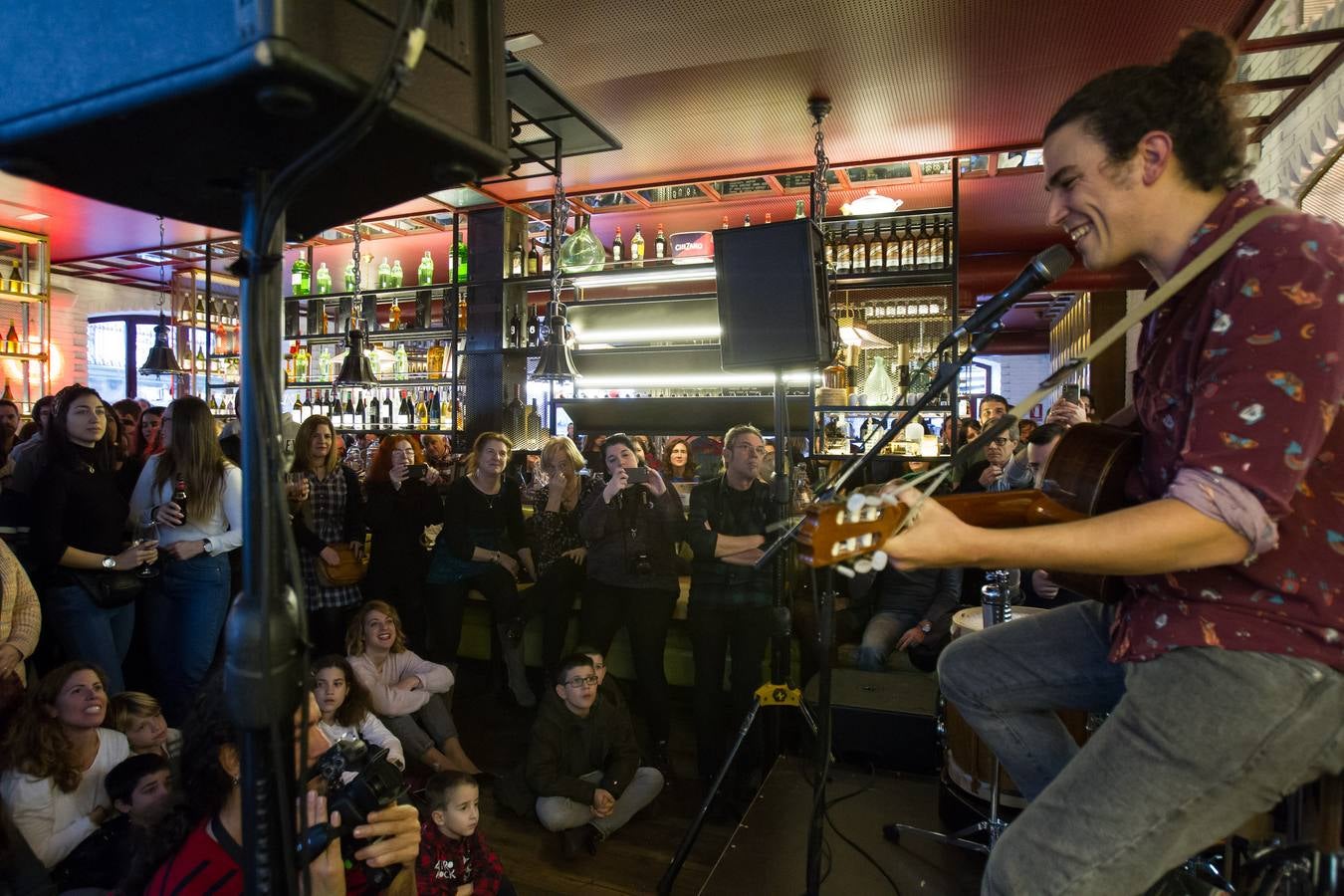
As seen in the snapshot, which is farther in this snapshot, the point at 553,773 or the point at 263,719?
the point at 553,773

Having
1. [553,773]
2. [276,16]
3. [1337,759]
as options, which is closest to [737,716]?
[553,773]

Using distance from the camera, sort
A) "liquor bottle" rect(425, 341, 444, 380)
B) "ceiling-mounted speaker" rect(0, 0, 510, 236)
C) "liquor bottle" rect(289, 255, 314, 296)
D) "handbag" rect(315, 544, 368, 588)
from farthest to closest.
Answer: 1. "liquor bottle" rect(289, 255, 314, 296)
2. "liquor bottle" rect(425, 341, 444, 380)
3. "handbag" rect(315, 544, 368, 588)
4. "ceiling-mounted speaker" rect(0, 0, 510, 236)

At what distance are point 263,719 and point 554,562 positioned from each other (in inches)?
154

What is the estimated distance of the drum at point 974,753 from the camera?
110 inches

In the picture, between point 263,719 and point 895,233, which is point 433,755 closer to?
point 263,719

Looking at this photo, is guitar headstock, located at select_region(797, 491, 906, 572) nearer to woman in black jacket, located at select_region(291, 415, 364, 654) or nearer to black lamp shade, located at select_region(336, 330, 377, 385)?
woman in black jacket, located at select_region(291, 415, 364, 654)

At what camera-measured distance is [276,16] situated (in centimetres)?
72

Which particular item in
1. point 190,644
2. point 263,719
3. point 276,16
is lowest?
point 190,644

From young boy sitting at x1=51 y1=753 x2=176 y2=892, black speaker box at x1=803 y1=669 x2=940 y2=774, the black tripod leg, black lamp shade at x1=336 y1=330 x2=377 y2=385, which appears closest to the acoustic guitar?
the black tripod leg

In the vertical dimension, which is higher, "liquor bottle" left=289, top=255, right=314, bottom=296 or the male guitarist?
"liquor bottle" left=289, top=255, right=314, bottom=296

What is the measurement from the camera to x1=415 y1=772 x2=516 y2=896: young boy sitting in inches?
98.3

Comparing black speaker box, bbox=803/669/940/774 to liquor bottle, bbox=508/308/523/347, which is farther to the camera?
liquor bottle, bbox=508/308/523/347

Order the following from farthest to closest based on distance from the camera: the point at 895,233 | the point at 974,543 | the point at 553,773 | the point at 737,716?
the point at 895,233, the point at 737,716, the point at 553,773, the point at 974,543

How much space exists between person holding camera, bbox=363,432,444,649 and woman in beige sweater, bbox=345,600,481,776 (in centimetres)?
82
